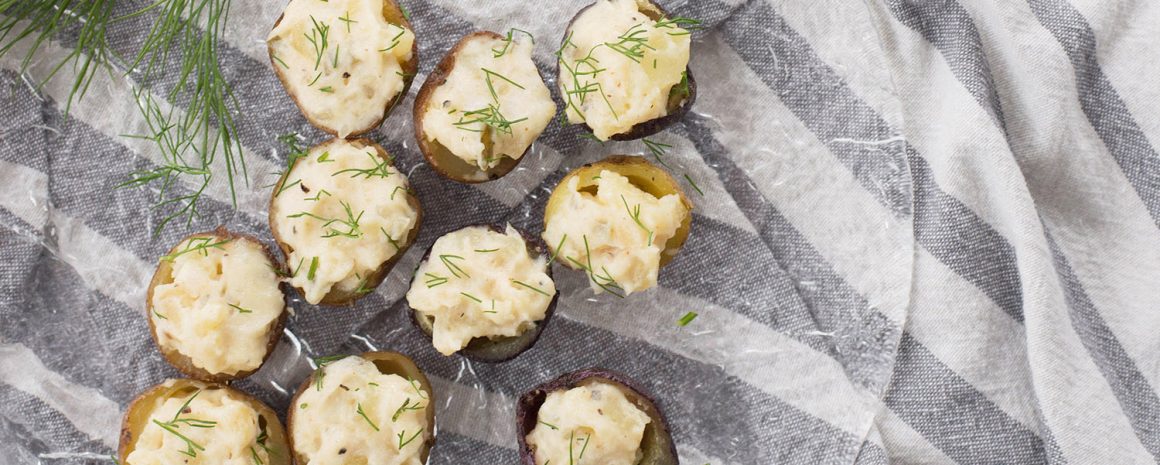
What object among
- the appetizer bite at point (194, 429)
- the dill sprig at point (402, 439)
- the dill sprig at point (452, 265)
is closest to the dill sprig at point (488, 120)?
the dill sprig at point (452, 265)

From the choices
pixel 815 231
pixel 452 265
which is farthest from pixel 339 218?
pixel 815 231

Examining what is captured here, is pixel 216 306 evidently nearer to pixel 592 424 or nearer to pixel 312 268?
pixel 312 268

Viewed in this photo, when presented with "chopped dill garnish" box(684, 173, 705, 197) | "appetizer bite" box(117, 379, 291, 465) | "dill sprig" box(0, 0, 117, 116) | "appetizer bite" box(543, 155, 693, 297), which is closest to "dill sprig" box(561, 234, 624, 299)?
"appetizer bite" box(543, 155, 693, 297)

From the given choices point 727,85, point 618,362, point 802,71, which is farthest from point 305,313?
point 802,71

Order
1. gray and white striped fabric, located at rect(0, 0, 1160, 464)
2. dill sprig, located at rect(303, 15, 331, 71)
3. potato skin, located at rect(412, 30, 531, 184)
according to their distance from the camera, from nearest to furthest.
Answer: dill sprig, located at rect(303, 15, 331, 71), potato skin, located at rect(412, 30, 531, 184), gray and white striped fabric, located at rect(0, 0, 1160, 464)

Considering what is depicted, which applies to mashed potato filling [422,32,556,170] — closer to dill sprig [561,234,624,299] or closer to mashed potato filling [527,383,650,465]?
dill sprig [561,234,624,299]

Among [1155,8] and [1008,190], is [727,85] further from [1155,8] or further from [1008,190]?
[1155,8]

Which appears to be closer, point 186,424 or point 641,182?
point 186,424
